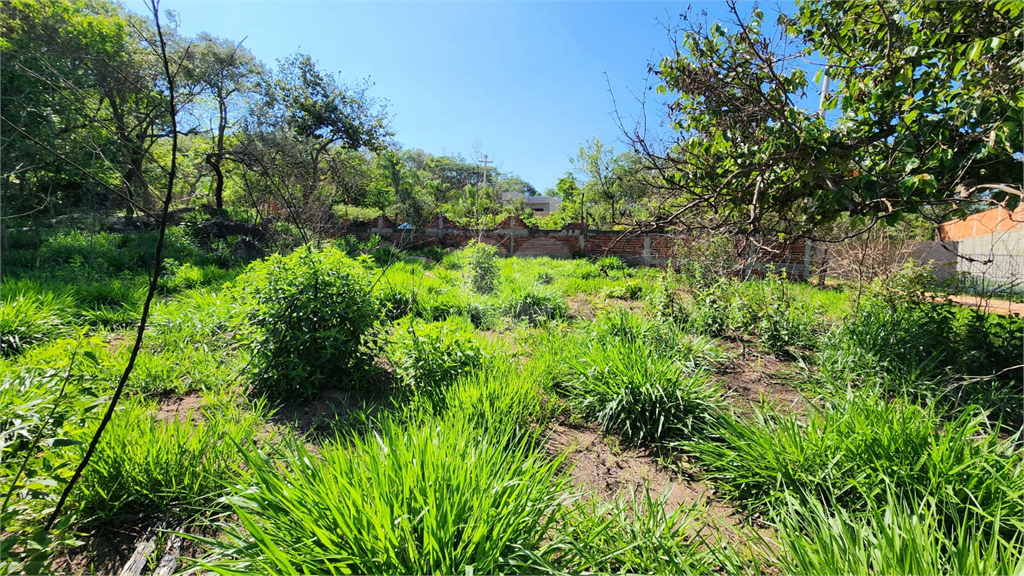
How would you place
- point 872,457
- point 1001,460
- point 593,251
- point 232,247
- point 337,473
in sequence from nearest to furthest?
point 337,473 < point 1001,460 < point 872,457 < point 232,247 < point 593,251

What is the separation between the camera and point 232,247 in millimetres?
8125

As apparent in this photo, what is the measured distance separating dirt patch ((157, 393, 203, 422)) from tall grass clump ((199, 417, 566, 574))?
1.29 m

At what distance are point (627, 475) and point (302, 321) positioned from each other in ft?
7.50

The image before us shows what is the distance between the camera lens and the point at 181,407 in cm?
249

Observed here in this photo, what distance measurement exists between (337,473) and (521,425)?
1.22 metres

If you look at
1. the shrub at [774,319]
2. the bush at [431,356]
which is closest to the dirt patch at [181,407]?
the bush at [431,356]

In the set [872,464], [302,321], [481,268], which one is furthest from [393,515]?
[481,268]

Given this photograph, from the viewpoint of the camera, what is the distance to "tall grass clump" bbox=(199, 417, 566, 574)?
44.9 inches

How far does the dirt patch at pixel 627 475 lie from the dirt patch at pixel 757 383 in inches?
28.1

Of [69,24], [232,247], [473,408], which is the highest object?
[69,24]

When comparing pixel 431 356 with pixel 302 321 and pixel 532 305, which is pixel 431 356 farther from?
pixel 532 305

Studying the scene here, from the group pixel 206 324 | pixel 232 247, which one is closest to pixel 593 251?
pixel 232 247

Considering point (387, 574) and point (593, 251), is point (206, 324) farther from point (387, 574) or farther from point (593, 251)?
point (593, 251)

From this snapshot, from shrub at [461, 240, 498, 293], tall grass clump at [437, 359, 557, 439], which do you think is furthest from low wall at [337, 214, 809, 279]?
tall grass clump at [437, 359, 557, 439]
